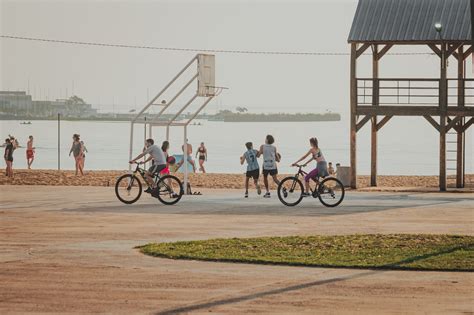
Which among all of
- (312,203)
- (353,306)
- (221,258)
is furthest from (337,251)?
(312,203)

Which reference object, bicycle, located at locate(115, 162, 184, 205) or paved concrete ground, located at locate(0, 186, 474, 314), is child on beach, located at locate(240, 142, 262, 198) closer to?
bicycle, located at locate(115, 162, 184, 205)

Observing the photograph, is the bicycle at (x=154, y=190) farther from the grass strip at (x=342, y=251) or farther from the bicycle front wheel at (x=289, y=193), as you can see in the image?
the grass strip at (x=342, y=251)

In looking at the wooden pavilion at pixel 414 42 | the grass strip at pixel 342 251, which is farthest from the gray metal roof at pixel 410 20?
the grass strip at pixel 342 251

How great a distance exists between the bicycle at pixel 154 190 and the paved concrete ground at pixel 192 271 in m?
0.99

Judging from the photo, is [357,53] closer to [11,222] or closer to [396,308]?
[11,222]

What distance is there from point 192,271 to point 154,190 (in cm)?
1254

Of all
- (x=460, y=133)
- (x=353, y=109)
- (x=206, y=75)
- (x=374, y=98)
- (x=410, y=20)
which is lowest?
(x=460, y=133)

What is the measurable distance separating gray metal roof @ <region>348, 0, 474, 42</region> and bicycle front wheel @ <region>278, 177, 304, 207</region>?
10.8m

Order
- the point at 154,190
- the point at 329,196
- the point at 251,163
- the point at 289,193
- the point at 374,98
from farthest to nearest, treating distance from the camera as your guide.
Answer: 1. the point at 374,98
2. the point at 251,163
3. the point at 289,193
4. the point at 154,190
5. the point at 329,196

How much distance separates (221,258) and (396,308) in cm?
443

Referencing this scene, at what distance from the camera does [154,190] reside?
27.8m

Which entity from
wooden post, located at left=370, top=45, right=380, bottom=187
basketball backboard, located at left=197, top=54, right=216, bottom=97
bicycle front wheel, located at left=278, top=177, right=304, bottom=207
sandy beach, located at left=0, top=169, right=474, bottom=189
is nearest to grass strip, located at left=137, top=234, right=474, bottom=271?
bicycle front wheel, located at left=278, top=177, right=304, bottom=207

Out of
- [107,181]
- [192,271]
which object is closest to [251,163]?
[107,181]

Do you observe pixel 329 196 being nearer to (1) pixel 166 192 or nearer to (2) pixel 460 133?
(1) pixel 166 192
